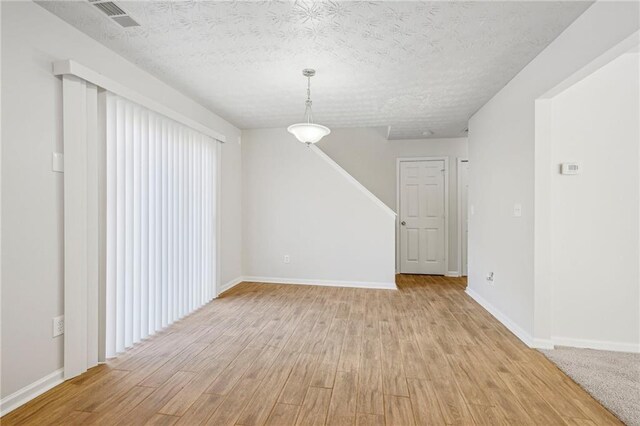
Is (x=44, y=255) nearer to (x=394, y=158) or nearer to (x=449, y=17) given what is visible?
(x=449, y=17)

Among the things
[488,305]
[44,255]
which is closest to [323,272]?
[488,305]

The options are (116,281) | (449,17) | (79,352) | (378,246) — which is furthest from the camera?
(378,246)

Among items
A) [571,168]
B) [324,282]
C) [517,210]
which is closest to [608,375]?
[517,210]

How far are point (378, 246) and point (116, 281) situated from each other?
3.37m

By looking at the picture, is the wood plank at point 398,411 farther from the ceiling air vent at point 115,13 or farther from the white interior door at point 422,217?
the white interior door at point 422,217

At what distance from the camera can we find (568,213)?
2623 millimetres

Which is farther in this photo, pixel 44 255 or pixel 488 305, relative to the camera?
pixel 488 305

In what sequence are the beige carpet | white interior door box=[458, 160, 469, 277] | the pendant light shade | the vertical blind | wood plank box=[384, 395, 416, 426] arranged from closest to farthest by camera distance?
wood plank box=[384, 395, 416, 426]
the beige carpet
the vertical blind
the pendant light shade
white interior door box=[458, 160, 469, 277]

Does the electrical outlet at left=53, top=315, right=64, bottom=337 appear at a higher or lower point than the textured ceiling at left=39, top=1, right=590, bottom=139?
lower

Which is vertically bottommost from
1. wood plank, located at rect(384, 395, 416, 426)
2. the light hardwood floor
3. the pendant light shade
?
the light hardwood floor

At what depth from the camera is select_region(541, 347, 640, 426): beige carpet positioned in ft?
5.96

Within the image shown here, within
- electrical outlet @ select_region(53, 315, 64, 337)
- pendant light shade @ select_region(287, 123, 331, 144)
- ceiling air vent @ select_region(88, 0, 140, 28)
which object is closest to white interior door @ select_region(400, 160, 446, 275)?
pendant light shade @ select_region(287, 123, 331, 144)

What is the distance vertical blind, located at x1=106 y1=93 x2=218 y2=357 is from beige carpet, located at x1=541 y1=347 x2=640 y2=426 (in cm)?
344

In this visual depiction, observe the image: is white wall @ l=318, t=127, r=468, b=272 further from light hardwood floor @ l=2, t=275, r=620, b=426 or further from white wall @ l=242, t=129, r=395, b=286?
light hardwood floor @ l=2, t=275, r=620, b=426
